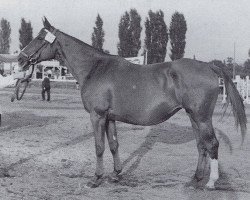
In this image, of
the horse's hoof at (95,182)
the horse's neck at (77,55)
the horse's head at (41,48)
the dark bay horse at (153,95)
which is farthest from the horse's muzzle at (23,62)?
the horse's hoof at (95,182)

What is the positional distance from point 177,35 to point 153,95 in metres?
54.0

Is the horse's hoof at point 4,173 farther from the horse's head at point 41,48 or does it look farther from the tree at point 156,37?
the tree at point 156,37

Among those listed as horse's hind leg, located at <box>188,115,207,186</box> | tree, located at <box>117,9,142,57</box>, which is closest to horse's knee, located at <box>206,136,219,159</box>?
horse's hind leg, located at <box>188,115,207,186</box>

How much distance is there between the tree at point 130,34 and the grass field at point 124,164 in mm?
44930

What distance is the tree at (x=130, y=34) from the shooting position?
57281 mm

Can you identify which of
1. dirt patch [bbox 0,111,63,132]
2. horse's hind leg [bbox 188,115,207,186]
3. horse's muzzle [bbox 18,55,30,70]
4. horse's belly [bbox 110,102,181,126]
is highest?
horse's muzzle [bbox 18,55,30,70]

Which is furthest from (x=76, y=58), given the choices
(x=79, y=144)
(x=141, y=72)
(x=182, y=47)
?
(x=182, y=47)

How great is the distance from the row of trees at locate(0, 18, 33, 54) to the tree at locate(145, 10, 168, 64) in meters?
21.3

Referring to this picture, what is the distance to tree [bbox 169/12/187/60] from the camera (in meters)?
57.1

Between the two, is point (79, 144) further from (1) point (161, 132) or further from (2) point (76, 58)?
(2) point (76, 58)

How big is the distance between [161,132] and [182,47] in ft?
154

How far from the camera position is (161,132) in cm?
1186

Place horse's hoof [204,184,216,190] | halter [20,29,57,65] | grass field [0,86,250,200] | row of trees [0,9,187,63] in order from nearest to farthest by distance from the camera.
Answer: grass field [0,86,250,200], horse's hoof [204,184,216,190], halter [20,29,57,65], row of trees [0,9,187,63]

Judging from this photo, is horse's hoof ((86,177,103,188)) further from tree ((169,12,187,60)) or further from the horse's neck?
tree ((169,12,187,60))
